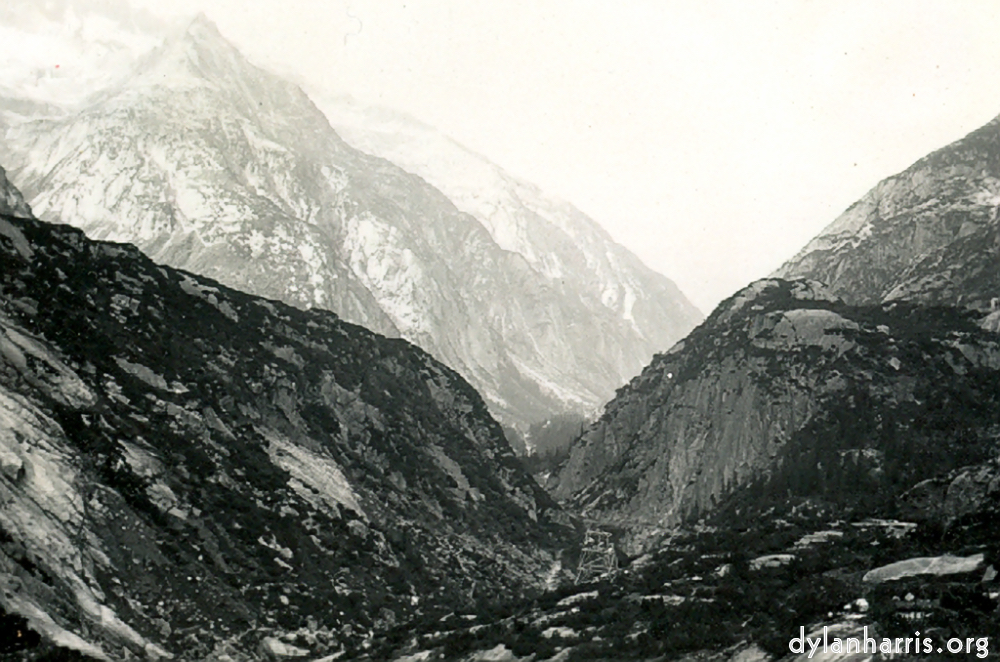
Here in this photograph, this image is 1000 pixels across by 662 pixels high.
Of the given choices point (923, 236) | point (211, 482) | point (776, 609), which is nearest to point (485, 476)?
point (211, 482)

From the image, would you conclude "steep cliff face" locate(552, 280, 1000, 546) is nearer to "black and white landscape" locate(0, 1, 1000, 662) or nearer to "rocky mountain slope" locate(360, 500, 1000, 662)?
"black and white landscape" locate(0, 1, 1000, 662)

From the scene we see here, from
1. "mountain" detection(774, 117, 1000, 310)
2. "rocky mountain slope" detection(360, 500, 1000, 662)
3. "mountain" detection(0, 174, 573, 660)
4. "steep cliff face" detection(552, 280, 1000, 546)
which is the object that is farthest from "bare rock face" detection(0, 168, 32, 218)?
"mountain" detection(774, 117, 1000, 310)

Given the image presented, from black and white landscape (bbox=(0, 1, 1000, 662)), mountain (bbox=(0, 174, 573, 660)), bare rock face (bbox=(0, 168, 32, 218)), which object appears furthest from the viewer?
bare rock face (bbox=(0, 168, 32, 218))

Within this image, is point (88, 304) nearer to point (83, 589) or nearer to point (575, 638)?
point (83, 589)

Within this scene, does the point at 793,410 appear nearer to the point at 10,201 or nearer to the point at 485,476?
the point at 485,476

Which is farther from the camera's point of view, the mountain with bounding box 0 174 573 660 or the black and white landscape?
the mountain with bounding box 0 174 573 660

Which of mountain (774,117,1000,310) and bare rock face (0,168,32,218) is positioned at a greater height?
bare rock face (0,168,32,218)
